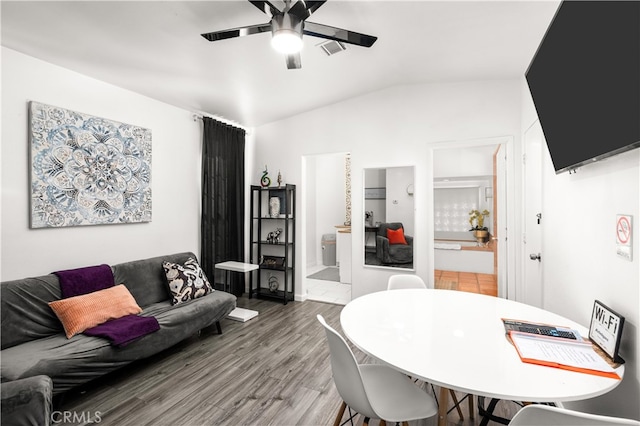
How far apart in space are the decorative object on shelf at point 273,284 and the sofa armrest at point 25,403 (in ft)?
9.88

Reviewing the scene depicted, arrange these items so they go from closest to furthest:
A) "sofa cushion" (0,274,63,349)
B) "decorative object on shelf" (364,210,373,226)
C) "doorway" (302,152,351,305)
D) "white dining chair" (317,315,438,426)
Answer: "white dining chair" (317,315,438,426), "sofa cushion" (0,274,63,349), "decorative object on shelf" (364,210,373,226), "doorway" (302,152,351,305)

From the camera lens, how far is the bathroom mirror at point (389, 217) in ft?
12.5

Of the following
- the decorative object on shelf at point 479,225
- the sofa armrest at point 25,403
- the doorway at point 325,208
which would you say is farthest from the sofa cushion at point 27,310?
the decorative object on shelf at point 479,225

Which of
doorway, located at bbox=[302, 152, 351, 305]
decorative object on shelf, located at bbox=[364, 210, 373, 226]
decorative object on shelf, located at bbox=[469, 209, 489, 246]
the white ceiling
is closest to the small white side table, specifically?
decorative object on shelf, located at bbox=[364, 210, 373, 226]

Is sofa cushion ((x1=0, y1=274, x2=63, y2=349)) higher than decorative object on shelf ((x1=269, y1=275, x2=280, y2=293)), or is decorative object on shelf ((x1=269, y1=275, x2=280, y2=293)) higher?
sofa cushion ((x1=0, y1=274, x2=63, y2=349))

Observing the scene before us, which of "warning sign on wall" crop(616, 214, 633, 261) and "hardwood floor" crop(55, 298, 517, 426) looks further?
"hardwood floor" crop(55, 298, 517, 426)

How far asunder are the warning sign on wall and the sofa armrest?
108 inches

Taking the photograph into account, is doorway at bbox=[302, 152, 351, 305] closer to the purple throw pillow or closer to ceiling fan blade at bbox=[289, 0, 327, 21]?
the purple throw pillow

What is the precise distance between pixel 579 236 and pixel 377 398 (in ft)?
4.89

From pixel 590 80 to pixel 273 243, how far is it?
3.77 meters

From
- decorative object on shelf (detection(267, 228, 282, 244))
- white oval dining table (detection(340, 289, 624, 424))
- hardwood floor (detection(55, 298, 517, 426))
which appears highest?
decorative object on shelf (detection(267, 228, 282, 244))

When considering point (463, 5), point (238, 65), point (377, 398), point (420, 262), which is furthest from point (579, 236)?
point (238, 65)

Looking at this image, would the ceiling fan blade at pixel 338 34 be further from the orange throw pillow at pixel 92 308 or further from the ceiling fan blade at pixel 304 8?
the orange throw pillow at pixel 92 308

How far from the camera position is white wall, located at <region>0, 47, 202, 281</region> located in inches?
88.6
